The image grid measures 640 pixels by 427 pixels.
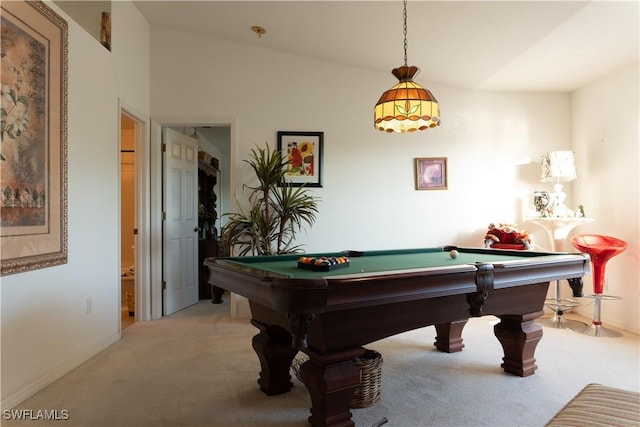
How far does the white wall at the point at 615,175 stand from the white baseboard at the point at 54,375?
4.70m

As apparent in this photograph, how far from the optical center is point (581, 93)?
4.51 m

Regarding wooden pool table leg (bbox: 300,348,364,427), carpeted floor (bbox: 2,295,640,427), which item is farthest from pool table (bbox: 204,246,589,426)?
carpeted floor (bbox: 2,295,640,427)

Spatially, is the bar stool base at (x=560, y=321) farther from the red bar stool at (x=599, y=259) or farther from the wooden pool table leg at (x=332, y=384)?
the wooden pool table leg at (x=332, y=384)

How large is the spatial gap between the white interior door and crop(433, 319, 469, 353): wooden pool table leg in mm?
2906

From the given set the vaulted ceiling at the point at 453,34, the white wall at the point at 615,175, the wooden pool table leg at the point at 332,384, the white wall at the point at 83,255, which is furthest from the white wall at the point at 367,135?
the wooden pool table leg at the point at 332,384

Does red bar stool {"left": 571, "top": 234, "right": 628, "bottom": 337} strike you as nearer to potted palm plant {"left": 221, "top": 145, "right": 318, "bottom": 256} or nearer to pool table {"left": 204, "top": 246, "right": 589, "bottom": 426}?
pool table {"left": 204, "top": 246, "right": 589, "bottom": 426}

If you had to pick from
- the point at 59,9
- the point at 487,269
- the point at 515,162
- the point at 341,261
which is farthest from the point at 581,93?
the point at 59,9

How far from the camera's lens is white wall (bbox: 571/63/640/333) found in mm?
3748

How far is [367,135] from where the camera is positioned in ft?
15.0

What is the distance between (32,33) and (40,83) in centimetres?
29

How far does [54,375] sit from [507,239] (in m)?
4.04

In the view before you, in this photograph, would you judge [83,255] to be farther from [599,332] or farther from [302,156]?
[599,332]

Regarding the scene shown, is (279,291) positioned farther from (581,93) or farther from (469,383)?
(581,93)

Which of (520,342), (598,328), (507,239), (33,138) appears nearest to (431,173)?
(507,239)
